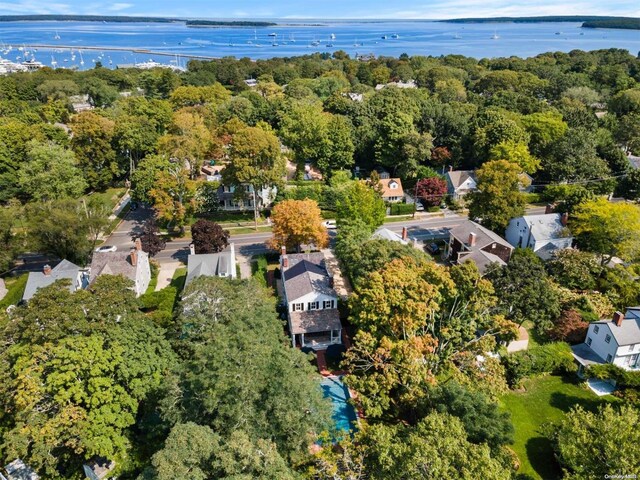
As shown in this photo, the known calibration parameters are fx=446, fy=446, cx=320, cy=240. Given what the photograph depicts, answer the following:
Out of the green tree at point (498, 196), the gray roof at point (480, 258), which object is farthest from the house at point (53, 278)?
the green tree at point (498, 196)

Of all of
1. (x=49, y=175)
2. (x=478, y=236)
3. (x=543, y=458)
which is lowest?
(x=543, y=458)

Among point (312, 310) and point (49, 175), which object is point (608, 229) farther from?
point (49, 175)

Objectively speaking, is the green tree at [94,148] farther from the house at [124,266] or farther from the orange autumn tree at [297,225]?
the orange autumn tree at [297,225]

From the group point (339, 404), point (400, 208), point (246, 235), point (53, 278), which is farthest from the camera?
point (400, 208)

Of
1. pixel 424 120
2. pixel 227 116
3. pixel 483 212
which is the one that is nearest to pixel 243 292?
pixel 483 212

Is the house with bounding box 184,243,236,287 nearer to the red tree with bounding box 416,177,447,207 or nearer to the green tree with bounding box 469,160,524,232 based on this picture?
the green tree with bounding box 469,160,524,232

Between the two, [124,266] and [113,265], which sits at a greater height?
[113,265]

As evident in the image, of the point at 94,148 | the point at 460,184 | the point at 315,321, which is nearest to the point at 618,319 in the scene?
the point at 315,321
